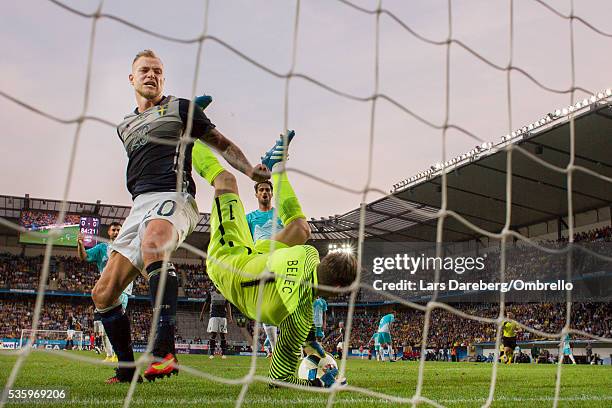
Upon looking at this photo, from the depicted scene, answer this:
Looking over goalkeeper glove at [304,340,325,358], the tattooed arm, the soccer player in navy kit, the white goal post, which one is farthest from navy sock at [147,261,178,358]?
the white goal post

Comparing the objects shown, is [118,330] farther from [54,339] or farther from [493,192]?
[54,339]

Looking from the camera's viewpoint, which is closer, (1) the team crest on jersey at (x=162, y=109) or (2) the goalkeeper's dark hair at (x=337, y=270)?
(2) the goalkeeper's dark hair at (x=337, y=270)

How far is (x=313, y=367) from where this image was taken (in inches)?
186

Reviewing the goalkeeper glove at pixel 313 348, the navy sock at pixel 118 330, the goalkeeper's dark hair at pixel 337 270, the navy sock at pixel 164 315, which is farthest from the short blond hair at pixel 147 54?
the goalkeeper glove at pixel 313 348

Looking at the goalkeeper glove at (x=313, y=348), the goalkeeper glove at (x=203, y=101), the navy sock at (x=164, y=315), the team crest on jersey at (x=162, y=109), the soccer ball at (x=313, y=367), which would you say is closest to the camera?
the navy sock at (x=164, y=315)

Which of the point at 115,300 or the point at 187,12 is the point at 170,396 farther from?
the point at 187,12

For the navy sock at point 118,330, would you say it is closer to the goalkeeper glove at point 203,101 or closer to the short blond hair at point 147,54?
Result: the goalkeeper glove at point 203,101

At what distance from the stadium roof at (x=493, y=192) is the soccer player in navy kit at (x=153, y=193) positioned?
474 inches

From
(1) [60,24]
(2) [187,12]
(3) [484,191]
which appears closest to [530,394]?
(2) [187,12]

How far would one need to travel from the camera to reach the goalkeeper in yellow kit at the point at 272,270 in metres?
3.41

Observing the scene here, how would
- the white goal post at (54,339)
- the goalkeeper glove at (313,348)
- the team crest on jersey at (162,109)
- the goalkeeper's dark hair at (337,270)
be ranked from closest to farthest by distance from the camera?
the goalkeeper's dark hair at (337,270) → the team crest on jersey at (162,109) → the goalkeeper glove at (313,348) → the white goal post at (54,339)

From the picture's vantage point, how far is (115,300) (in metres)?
4.01

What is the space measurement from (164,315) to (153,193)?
2.49 feet

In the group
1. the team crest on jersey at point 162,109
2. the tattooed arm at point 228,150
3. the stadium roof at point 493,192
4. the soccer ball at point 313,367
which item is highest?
the stadium roof at point 493,192
